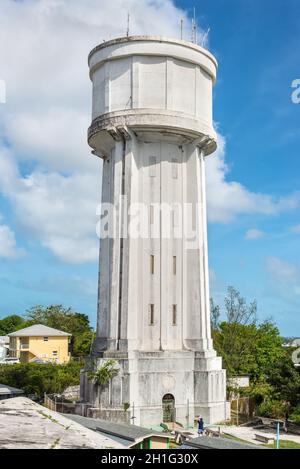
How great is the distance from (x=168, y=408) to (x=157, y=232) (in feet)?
39.0

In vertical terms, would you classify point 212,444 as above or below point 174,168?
below

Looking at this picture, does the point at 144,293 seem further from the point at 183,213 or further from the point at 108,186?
the point at 108,186

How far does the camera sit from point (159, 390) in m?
37.8

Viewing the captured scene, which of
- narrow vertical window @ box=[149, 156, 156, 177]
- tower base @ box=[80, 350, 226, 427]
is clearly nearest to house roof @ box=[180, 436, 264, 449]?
tower base @ box=[80, 350, 226, 427]

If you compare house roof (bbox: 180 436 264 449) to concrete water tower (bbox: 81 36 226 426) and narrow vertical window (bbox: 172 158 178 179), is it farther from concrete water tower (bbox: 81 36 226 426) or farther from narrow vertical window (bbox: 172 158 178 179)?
narrow vertical window (bbox: 172 158 178 179)

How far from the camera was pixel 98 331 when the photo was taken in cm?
4216

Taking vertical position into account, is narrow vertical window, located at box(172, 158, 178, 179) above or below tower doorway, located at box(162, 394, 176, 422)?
above

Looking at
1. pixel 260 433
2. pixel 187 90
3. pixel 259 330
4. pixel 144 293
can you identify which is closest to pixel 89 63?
pixel 187 90

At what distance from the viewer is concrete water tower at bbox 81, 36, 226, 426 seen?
3825 centimetres

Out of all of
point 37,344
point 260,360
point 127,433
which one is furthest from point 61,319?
point 127,433

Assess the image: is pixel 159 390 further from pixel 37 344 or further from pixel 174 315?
pixel 37 344

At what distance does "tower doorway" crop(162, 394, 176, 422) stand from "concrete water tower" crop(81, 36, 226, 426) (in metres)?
0.07

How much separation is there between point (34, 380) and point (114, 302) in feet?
46.4
